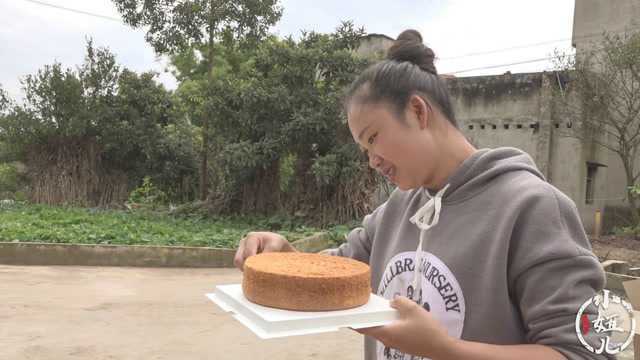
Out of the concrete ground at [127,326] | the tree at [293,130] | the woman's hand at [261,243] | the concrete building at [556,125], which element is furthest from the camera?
the concrete building at [556,125]

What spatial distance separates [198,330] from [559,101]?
37.7 ft

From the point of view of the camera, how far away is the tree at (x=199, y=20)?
493 inches

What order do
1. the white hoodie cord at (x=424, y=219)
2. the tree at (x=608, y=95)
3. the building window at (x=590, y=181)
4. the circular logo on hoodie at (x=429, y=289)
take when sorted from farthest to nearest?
the building window at (x=590, y=181) → the tree at (x=608, y=95) → the white hoodie cord at (x=424, y=219) → the circular logo on hoodie at (x=429, y=289)

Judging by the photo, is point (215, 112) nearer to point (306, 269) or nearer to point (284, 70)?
point (284, 70)

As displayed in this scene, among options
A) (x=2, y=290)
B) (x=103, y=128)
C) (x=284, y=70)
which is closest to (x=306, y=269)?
(x=2, y=290)

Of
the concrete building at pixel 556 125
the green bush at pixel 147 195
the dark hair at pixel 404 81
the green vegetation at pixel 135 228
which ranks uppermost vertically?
the concrete building at pixel 556 125

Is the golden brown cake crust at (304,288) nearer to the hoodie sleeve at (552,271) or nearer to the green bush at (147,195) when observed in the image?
the hoodie sleeve at (552,271)

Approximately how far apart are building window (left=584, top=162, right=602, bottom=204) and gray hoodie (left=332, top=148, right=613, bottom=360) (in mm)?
13966

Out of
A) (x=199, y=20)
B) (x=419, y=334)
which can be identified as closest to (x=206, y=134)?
(x=199, y=20)

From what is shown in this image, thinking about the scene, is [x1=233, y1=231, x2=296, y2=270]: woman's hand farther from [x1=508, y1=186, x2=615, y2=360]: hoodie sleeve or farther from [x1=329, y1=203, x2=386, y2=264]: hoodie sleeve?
[x1=508, y1=186, x2=615, y2=360]: hoodie sleeve

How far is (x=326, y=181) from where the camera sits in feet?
34.8

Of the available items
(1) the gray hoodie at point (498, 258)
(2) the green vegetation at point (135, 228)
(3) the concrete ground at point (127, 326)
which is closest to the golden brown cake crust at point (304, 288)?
(1) the gray hoodie at point (498, 258)

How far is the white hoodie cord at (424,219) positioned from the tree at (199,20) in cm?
1160

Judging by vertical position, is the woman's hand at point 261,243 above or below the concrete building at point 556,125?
below
